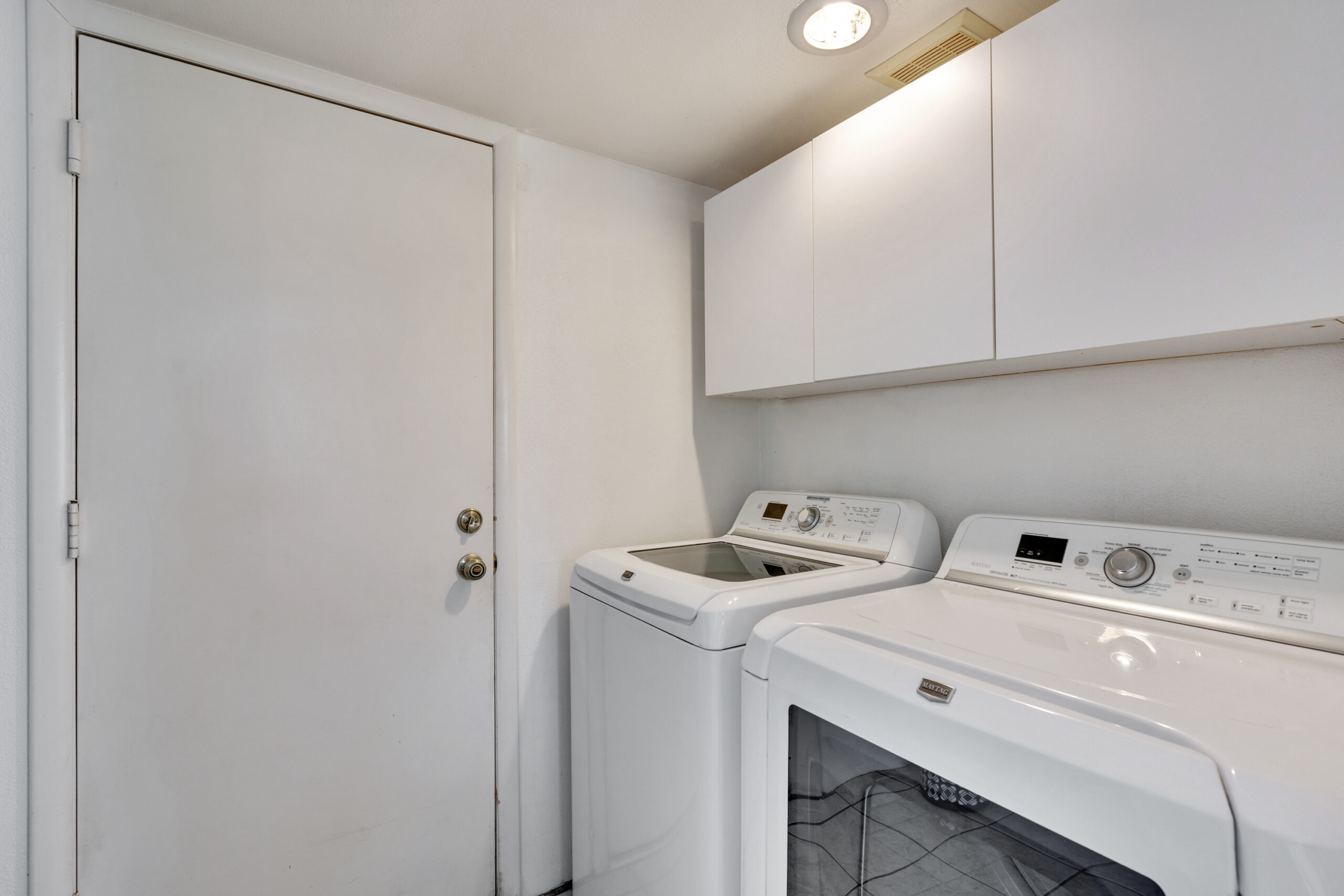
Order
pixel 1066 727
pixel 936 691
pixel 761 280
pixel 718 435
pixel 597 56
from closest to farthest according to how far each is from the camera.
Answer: pixel 1066 727 < pixel 936 691 < pixel 597 56 < pixel 761 280 < pixel 718 435

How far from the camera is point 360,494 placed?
1.49 meters

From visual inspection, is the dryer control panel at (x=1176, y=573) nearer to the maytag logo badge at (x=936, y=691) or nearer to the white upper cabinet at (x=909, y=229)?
the white upper cabinet at (x=909, y=229)

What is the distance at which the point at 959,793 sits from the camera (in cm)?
76

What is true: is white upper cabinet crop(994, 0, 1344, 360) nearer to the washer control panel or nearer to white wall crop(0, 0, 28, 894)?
the washer control panel

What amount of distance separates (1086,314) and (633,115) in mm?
1204

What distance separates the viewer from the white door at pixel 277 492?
124cm

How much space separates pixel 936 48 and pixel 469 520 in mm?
1592

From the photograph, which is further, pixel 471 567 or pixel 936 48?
pixel 471 567

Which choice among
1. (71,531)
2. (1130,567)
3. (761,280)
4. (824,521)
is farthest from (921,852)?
(71,531)

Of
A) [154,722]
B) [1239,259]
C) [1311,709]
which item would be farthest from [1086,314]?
[154,722]

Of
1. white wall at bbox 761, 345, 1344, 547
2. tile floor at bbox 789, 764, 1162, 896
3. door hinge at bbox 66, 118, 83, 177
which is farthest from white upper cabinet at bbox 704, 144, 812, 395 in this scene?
door hinge at bbox 66, 118, 83, 177

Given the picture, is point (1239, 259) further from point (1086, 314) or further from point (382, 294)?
point (382, 294)

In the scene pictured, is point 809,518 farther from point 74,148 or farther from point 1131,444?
point 74,148

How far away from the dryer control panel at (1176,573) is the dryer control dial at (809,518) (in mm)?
424
